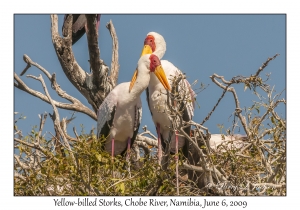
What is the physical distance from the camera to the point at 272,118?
5414 millimetres

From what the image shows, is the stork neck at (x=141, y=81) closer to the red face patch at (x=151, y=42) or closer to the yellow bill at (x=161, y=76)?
the yellow bill at (x=161, y=76)

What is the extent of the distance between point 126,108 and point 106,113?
0.18 meters

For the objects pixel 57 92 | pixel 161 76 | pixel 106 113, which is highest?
pixel 161 76

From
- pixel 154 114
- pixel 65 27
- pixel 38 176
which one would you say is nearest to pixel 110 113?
pixel 154 114

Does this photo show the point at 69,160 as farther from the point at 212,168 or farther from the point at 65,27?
the point at 65,27

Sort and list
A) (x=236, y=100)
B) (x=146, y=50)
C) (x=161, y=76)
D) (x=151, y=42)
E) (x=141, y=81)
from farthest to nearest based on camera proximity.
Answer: (x=151, y=42), (x=146, y=50), (x=141, y=81), (x=161, y=76), (x=236, y=100)

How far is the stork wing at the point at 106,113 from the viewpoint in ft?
22.2

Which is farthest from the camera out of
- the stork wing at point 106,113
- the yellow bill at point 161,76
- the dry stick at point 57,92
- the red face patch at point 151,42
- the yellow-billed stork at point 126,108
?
the red face patch at point 151,42

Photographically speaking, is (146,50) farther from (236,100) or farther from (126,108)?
(236,100)

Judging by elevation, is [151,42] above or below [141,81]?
above

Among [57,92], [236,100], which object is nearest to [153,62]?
[236,100]

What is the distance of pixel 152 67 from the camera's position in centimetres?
655

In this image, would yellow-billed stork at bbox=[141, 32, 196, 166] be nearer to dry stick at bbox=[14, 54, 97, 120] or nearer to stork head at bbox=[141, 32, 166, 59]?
stork head at bbox=[141, 32, 166, 59]

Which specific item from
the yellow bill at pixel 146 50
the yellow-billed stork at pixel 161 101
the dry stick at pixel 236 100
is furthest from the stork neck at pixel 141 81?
the dry stick at pixel 236 100
